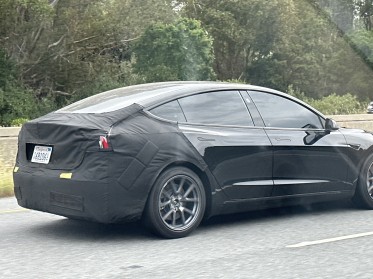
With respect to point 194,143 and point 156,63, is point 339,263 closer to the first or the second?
Result: point 194,143

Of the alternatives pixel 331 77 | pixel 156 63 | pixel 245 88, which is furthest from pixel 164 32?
pixel 245 88

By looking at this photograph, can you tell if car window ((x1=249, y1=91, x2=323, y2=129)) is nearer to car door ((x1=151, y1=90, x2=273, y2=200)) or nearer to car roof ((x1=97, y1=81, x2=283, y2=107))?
car roof ((x1=97, y1=81, x2=283, y2=107))

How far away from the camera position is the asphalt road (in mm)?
5961

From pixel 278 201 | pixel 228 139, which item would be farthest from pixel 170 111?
pixel 278 201

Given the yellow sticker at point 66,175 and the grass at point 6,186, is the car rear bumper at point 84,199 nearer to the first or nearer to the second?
the yellow sticker at point 66,175

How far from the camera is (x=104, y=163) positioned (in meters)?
6.87

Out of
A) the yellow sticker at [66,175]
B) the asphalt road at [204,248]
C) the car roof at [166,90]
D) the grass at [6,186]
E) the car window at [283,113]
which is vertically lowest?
the asphalt road at [204,248]

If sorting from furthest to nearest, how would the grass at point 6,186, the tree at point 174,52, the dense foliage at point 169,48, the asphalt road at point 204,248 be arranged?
the tree at point 174,52
the dense foliage at point 169,48
the grass at point 6,186
the asphalt road at point 204,248

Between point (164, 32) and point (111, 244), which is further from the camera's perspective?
point (164, 32)

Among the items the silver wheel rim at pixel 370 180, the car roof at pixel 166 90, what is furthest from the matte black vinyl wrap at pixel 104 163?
the silver wheel rim at pixel 370 180

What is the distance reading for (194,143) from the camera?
7391 mm

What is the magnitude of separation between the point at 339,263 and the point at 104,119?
2.53 meters

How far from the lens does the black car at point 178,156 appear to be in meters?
6.94

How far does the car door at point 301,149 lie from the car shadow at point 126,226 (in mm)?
538
